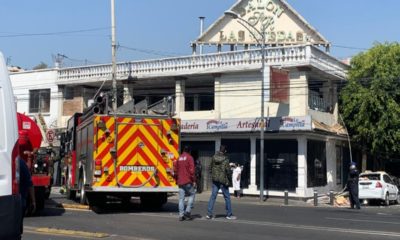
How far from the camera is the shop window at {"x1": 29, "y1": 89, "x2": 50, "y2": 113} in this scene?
130 feet

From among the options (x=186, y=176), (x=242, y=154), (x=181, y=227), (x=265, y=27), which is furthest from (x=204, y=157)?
(x=181, y=227)

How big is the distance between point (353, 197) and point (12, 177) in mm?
18601

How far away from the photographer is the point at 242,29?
3472 cm

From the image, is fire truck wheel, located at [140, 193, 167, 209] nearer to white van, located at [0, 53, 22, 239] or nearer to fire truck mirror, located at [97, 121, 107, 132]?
fire truck mirror, located at [97, 121, 107, 132]

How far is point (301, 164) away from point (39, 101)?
1969 cm

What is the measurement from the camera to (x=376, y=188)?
26.8 m

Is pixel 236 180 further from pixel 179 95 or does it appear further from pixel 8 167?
pixel 8 167

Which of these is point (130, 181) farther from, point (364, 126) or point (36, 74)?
point (36, 74)

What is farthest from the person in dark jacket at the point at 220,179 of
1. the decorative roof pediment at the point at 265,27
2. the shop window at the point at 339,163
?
the shop window at the point at 339,163

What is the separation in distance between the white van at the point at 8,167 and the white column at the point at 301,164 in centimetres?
2436

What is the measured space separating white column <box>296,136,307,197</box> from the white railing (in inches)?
Result: 159

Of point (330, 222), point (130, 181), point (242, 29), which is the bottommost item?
point (330, 222)

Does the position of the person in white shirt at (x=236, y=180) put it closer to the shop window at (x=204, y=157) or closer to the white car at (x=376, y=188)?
the shop window at (x=204, y=157)

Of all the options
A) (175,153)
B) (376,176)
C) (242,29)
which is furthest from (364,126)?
(175,153)
